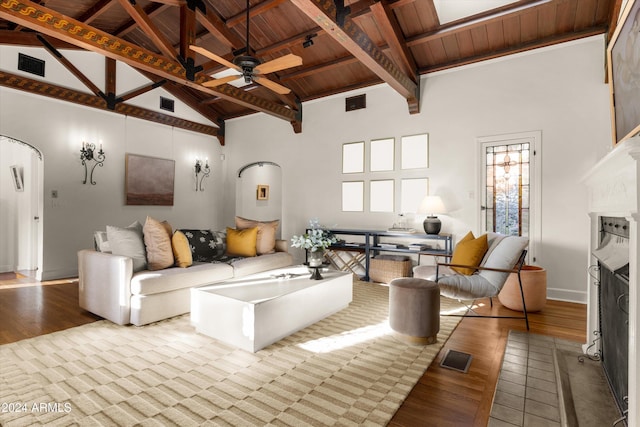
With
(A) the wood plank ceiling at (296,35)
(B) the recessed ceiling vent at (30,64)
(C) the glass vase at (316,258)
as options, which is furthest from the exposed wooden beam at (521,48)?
(B) the recessed ceiling vent at (30,64)

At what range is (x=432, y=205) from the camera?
15.6 feet

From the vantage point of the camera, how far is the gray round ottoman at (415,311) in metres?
2.62

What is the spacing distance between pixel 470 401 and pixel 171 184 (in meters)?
6.62

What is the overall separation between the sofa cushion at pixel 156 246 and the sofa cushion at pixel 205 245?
1.82 feet

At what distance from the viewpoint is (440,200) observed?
15.7ft

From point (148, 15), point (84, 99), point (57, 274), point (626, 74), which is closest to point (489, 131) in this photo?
point (626, 74)

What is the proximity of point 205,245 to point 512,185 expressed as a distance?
4399 mm

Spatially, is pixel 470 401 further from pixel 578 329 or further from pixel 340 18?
pixel 340 18

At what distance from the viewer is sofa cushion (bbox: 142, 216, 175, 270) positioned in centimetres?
336

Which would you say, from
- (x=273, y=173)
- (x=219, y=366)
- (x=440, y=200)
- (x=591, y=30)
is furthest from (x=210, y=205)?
(x=591, y=30)

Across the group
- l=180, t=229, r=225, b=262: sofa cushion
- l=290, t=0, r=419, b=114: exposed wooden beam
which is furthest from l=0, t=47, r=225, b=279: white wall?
l=290, t=0, r=419, b=114: exposed wooden beam

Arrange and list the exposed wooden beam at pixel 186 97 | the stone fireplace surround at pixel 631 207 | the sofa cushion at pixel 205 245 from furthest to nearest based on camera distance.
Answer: the exposed wooden beam at pixel 186 97 → the sofa cushion at pixel 205 245 → the stone fireplace surround at pixel 631 207

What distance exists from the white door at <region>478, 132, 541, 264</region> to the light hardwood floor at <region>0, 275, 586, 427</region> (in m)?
1.11

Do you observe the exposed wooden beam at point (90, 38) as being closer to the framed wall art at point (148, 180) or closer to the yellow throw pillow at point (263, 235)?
the yellow throw pillow at point (263, 235)
